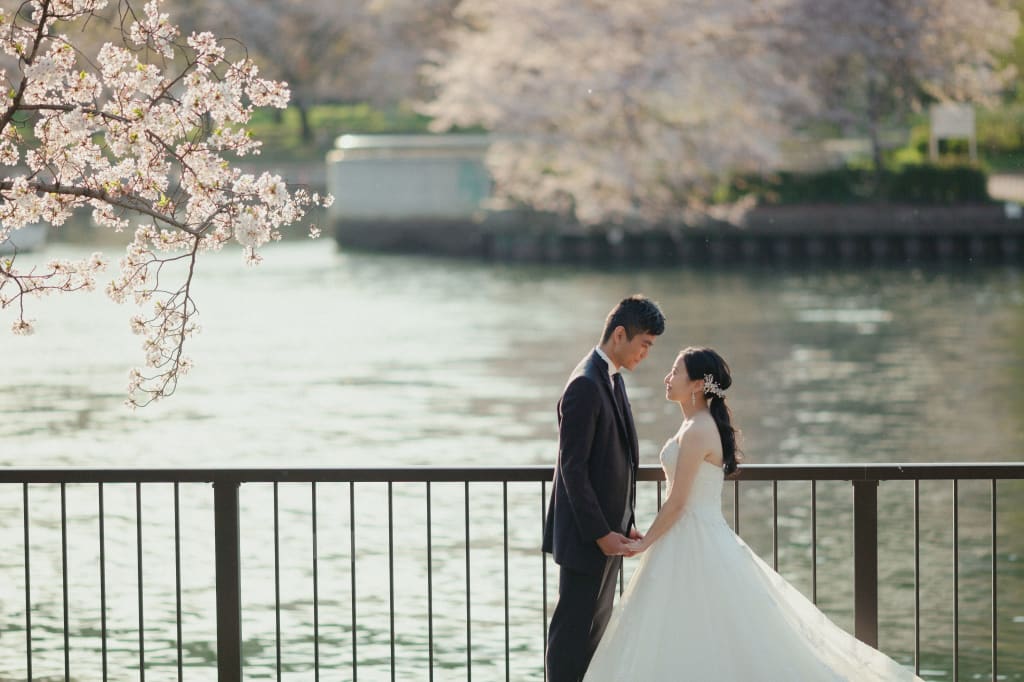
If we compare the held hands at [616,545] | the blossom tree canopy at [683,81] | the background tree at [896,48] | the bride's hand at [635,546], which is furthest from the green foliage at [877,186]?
the held hands at [616,545]

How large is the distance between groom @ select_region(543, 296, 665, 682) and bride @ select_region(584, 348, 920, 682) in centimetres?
10

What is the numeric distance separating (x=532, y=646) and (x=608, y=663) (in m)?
4.48

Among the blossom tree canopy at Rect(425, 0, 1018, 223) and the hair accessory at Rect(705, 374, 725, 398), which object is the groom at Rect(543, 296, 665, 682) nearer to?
the hair accessory at Rect(705, 374, 725, 398)

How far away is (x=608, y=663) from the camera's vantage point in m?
5.37

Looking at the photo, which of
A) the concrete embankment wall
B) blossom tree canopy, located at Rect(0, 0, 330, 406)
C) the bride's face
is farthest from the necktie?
the concrete embankment wall

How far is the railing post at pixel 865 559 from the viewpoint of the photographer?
225 inches

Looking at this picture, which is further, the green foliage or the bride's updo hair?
the green foliage

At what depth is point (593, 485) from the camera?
5301mm

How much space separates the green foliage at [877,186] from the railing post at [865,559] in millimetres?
34296

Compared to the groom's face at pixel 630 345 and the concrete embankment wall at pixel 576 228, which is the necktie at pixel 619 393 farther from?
the concrete embankment wall at pixel 576 228

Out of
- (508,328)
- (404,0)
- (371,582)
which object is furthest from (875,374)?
(404,0)

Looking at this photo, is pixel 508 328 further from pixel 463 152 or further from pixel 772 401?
pixel 463 152

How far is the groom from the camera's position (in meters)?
5.19

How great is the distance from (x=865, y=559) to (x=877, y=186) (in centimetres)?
3482
